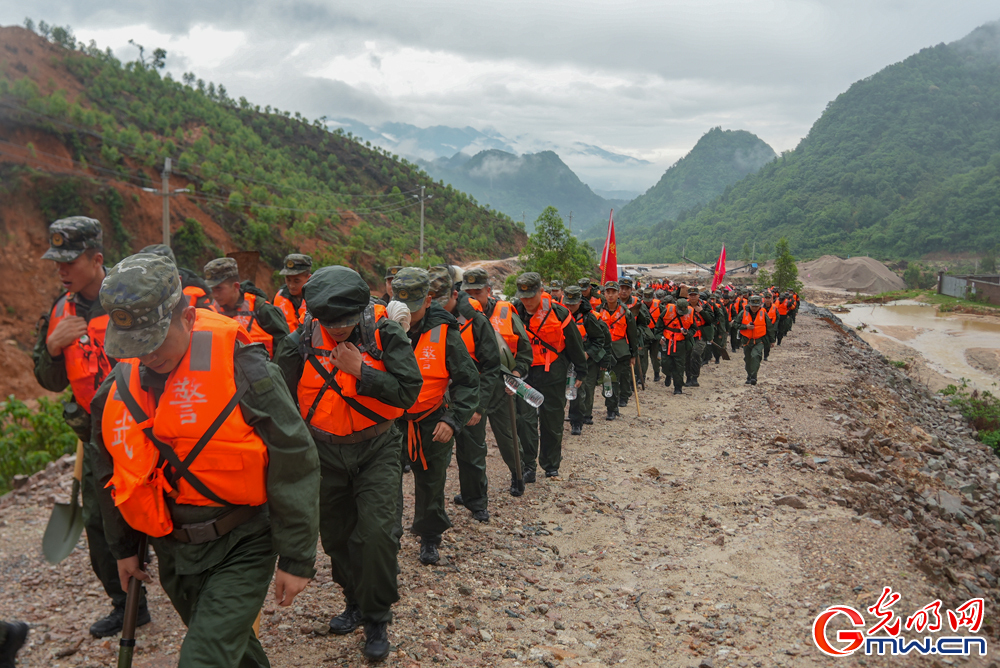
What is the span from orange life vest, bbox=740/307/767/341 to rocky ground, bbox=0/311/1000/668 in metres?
4.49

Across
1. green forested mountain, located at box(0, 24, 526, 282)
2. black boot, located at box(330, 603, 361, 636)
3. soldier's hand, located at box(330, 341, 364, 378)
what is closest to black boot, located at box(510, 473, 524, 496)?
black boot, located at box(330, 603, 361, 636)

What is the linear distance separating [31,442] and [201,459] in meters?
6.77

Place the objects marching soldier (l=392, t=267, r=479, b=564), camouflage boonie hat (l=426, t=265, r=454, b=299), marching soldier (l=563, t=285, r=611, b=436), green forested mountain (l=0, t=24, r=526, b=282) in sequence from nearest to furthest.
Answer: marching soldier (l=392, t=267, r=479, b=564)
camouflage boonie hat (l=426, t=265, r=454, b=299)
marching soldier (l=563, t=285, r=611, b=436)
green forested mountain (l=0, t=24, r=526, b=282)

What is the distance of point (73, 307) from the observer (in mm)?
3662

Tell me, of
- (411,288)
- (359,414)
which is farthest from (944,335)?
(359,414)

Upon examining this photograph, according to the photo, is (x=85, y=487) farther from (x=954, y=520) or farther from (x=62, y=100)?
(x=62, y=100)

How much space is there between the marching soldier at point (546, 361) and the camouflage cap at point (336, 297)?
13.2 feet

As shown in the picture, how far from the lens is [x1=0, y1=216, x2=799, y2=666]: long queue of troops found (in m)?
2.22

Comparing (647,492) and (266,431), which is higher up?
(266,431)

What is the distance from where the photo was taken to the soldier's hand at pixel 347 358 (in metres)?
3.17

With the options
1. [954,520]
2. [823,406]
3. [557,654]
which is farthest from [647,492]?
[823,406]

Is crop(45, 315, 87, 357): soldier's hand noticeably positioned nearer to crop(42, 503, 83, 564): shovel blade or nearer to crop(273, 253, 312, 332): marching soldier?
crop(42, 503, 83, 564): shovel blade

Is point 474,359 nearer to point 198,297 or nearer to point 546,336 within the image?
point 546,336

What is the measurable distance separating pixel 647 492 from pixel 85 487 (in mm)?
5470
